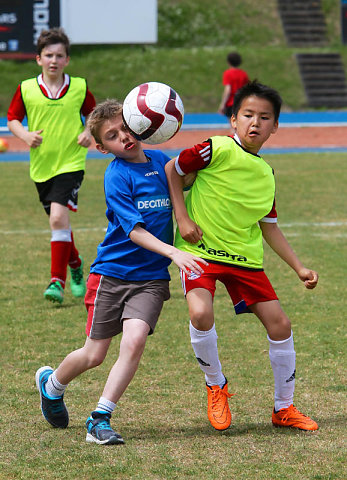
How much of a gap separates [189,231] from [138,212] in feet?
0.92

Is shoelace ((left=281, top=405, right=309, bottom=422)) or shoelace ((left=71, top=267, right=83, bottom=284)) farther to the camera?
shoelace ((left=71, top=267, right=83, bottom=284))

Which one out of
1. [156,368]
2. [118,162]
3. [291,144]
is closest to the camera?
[118,162]

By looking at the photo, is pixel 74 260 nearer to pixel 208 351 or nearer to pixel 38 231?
pixel 38 231

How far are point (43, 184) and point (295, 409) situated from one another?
3616mm

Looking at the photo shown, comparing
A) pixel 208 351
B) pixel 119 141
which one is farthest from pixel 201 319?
pixel 119 141

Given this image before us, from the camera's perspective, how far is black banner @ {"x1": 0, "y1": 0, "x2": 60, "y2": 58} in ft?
85.6

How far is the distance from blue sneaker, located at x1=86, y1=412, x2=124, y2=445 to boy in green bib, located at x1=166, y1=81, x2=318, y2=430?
51cm

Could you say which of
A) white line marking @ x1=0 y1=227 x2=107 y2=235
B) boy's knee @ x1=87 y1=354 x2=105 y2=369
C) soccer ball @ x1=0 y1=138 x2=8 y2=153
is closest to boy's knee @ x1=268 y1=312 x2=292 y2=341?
boy's knee @ x1=87 y1=354 x2=105 y2=369

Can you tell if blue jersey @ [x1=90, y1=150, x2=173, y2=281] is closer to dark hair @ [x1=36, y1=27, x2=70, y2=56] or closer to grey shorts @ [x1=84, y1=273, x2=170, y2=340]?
grey shorts @ [x1=84, y1=273, x2=170, y2=340]

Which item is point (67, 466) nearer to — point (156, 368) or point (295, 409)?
point (295, 409)

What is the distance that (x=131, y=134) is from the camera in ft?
13.3

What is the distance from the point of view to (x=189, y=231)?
4.03 metres

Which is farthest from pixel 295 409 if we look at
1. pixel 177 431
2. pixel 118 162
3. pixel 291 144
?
pixel 291 144

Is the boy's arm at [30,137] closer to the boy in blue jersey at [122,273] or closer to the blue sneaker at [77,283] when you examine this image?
the blue sneaker at [77,283]
